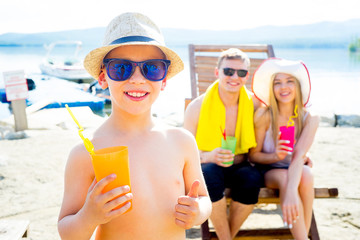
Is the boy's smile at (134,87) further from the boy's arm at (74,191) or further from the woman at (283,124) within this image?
the woman at (283,124)

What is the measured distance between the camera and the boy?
1.48 metres

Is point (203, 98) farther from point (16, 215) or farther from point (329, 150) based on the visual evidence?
point (329, 150)

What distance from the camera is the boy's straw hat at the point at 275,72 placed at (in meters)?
2.79

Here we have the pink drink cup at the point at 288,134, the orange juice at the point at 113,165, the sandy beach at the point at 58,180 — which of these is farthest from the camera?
the sandy beach at the point at 58,180

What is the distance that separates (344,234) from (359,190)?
3.64 ft

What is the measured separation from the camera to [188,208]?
1465mm

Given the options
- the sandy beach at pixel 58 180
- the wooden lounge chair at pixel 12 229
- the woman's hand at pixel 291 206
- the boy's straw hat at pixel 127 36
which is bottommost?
the sandy beach at pixel 58 180

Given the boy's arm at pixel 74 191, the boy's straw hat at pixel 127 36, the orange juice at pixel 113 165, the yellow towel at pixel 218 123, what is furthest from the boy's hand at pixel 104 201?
the yellow towel at pixel 218 123

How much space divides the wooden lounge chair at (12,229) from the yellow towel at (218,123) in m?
1.45

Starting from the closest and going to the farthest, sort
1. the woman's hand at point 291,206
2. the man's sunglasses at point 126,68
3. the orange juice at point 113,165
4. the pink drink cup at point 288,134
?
the orange juice at point 113,165 → the man's sunglasses at point 126,68 → the woman's hand at point 291,206 → the pink drink cup at point 288,134

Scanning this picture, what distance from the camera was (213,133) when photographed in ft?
9.66

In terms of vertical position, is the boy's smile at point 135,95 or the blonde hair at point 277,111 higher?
the boy's smile at point 135,95

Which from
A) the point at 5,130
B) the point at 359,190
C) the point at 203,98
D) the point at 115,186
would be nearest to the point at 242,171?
the point at 203,98

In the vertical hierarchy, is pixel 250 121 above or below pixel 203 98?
below
